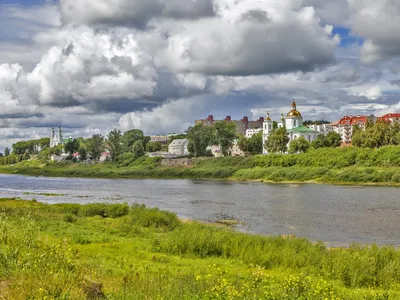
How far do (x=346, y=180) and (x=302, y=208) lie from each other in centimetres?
4296

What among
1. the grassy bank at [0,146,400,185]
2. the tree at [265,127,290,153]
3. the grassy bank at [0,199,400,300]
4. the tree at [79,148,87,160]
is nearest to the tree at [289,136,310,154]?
the tree at [265,127,290,153]

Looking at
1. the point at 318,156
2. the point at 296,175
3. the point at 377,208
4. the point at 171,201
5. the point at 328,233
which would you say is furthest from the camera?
the point at 318,156

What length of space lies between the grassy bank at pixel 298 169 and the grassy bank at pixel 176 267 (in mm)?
66019

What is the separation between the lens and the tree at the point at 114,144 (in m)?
164

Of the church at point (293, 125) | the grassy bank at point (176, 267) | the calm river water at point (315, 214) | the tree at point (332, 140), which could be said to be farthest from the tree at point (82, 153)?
the grassy bank at point (176, 267)

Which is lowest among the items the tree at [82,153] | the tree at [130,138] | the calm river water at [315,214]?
the calm river water at [315,214]

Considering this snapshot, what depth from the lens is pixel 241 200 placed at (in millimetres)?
53438

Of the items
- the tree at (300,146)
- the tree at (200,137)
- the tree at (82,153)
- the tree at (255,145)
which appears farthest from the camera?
the tree at (82,153)

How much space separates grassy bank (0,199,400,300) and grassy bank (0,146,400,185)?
66019 mm

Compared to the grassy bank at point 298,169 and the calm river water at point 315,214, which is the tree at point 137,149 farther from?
the calm river water at point 315,214

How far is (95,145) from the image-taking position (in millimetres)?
177375

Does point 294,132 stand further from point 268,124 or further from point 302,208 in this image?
point 302,208

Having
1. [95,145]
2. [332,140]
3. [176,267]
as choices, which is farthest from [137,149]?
[176,267]

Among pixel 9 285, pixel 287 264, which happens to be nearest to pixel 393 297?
pixel 287 264
